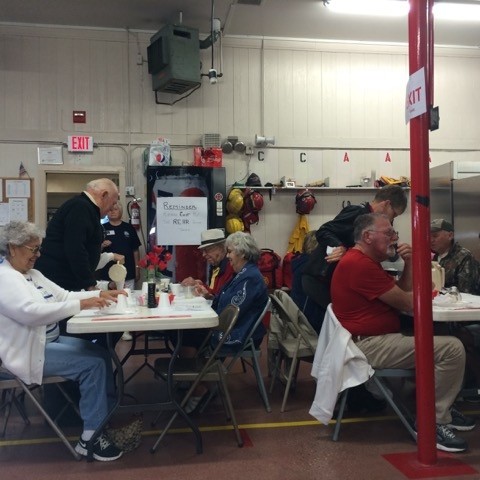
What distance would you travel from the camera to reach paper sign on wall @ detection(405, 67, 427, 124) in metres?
2.58

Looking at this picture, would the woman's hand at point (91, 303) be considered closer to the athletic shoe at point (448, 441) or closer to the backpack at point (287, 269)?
the athletic shoe at point (448, 441)

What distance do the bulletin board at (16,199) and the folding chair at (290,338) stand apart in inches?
151

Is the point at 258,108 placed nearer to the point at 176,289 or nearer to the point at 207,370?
the point at 176,289

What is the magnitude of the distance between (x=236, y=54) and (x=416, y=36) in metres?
4.56

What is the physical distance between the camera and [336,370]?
9.61 feet

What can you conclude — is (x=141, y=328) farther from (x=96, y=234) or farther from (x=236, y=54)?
(x=236, y=54)

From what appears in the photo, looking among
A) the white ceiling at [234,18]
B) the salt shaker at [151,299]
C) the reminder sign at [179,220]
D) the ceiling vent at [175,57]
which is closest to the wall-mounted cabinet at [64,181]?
the reminder sign at [179,220]

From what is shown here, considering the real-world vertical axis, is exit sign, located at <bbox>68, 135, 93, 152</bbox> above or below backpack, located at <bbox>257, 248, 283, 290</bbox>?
above

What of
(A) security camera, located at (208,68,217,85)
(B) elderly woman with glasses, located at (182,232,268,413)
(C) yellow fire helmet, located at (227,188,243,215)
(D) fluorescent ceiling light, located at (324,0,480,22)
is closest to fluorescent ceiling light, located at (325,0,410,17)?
(D) fluorescent ceiling light, located at (324,0,480,22)

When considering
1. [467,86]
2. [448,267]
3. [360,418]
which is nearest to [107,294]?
[360,418]

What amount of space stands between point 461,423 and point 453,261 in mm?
1364

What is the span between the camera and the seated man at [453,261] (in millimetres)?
4008

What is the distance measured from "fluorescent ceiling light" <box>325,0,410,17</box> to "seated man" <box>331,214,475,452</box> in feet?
11.5

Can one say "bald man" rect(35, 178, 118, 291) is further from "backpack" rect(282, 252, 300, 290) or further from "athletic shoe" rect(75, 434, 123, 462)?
"backpack" rect(282, 252, 300, 290)
